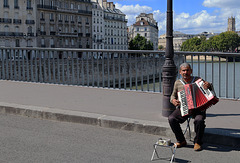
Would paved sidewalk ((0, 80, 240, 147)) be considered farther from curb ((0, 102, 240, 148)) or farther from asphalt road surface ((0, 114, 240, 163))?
asphalt road surface ((0, 114, 240, 163))

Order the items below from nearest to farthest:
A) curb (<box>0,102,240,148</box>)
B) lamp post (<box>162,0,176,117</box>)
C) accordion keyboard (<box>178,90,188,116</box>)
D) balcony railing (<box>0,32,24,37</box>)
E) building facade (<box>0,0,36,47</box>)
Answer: accordion keyboard (<box>178,90,188,116</box>)
curb (<box>0,102,240,148</box>)
lamp post (<box>162,0,176,117</box>)
balcony railing (<box>0,32,24,37</box>)
building facade (<box>0,0,36,47</box>)

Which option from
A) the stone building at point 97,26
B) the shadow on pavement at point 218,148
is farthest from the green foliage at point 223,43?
the shadow on pavement at point 218,148

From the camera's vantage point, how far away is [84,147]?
5.24m

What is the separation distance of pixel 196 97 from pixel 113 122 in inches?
67.2

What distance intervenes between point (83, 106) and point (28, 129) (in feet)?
5.63

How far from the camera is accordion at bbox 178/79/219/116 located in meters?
5.06

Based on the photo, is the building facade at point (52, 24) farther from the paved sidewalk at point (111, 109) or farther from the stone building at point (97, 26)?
the paved sidewalk at point (111, 109)

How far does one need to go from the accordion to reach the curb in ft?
1.78

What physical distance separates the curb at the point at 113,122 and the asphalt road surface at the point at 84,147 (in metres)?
0.11

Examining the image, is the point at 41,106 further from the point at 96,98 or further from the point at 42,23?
the point at 42,23

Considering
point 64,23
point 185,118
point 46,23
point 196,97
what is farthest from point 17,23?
point 196,97

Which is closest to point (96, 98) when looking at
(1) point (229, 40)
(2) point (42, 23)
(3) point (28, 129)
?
(3) point (28, 129)

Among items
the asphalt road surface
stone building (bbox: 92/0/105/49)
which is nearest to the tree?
stone building (bbox: 92/0/105/49)

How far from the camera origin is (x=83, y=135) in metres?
5.93
